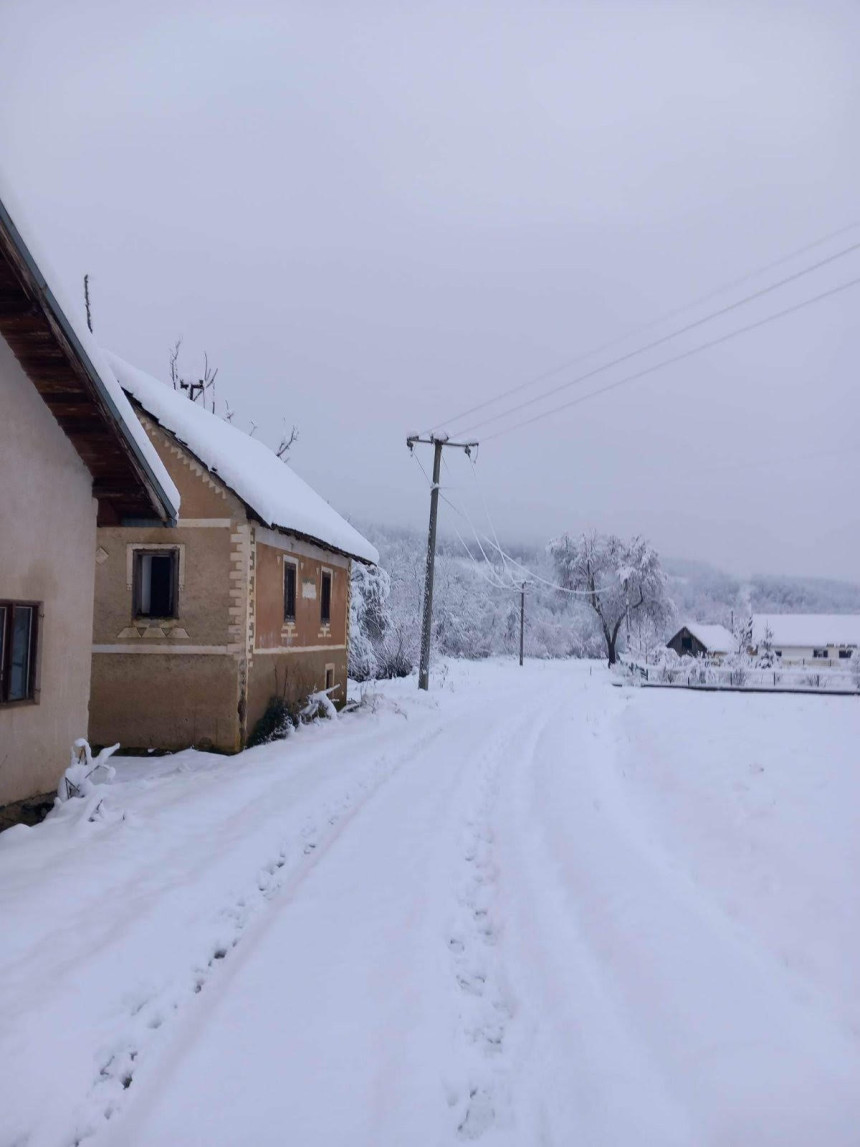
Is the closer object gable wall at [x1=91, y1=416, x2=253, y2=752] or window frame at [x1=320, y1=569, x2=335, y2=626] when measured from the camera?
gable wall at [x1=91, y1=416, x2=253, y2=752]

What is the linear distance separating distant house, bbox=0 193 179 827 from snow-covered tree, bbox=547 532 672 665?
5080cm

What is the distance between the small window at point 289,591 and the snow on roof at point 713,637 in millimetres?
52353

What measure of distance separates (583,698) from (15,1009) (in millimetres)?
22357

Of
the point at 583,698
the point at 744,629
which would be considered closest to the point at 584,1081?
the point at 583,698

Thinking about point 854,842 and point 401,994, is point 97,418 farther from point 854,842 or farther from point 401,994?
point 854,842

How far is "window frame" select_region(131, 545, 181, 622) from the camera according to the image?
44.1 feet

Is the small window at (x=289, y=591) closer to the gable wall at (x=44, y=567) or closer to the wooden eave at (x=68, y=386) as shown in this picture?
the wooden eave at (x=68, y=386)

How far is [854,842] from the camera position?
5898 millimetres

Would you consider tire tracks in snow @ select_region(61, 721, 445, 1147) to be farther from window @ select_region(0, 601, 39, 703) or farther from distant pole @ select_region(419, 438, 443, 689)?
distant pole @ select_region(419, 438, 443, 689)

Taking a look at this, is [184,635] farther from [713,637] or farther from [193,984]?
[713,637]

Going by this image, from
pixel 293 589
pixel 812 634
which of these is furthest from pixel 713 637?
pixel 293 589

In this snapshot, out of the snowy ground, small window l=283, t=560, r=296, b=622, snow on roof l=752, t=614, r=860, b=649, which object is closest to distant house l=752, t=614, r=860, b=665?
snow on roof l=752, t=614, r=860, b=649

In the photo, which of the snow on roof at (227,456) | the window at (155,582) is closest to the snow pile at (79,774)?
the window at (155,582)

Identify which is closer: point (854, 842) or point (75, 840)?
point (854, 842)
